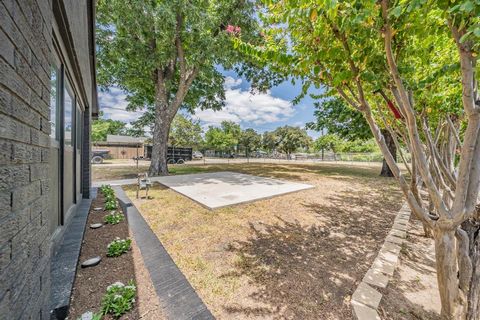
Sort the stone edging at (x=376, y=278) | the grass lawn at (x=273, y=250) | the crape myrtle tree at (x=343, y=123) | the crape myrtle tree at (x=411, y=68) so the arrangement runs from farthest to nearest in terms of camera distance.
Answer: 1. the crape myrtle tree at (x=343, y=123)
2. the grass lawn at (x=273, y=250)
3. the stone edging at (x=376, y=278)
4. the crape myrtle tree at (x=411, y=68)

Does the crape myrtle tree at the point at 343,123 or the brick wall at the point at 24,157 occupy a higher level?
the crape myrtle tree at the point at 343,123

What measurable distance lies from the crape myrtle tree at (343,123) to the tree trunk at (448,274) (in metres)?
9.99

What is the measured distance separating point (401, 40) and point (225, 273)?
3.01m

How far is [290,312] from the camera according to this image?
175 centimetres

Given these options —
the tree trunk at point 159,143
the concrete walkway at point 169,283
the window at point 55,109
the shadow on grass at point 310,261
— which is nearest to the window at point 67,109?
the window at point 55,109

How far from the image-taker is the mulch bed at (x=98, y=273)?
1.61 metres

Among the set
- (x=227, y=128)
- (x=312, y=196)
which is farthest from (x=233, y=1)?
(x=227, y=128)

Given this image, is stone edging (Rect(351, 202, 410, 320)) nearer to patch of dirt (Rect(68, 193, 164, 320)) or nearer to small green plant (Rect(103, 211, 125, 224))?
patch of dirt (Rect(68, 193, 164, 320))

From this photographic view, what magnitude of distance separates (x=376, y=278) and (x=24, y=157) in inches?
125

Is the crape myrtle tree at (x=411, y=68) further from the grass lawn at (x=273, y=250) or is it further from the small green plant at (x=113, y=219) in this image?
the small green plant at (x=113, y=219)

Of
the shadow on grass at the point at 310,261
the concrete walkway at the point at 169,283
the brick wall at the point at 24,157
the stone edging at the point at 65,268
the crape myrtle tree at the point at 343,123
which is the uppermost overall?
the crape myrtle tree at the point at 343,123

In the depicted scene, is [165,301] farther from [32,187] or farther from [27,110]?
[27,110]

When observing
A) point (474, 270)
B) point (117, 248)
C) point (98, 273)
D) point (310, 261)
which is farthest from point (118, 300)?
point (474, 270)

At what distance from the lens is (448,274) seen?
1709 mm
